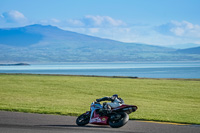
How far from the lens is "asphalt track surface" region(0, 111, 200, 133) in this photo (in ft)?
39.2

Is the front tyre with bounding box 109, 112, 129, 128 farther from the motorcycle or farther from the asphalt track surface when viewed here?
the asphalt track surface

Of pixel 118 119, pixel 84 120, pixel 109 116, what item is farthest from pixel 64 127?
pixel 118 119

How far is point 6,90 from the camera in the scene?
30703 mm

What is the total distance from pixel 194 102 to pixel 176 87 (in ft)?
27.8

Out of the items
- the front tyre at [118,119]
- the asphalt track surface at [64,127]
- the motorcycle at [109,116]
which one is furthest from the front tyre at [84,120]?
the front tyre at [118,119]

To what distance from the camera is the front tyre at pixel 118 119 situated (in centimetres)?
1206

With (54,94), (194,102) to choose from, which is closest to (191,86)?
(194,102)

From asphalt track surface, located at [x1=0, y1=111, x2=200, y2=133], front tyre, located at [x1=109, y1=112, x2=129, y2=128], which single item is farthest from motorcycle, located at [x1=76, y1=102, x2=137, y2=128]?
asphalt track surface, located at [x1=0, y1=111, x2=200, y2=133]

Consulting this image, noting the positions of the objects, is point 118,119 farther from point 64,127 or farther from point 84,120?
point 64,127

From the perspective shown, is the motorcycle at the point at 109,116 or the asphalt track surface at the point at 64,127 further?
the motorcycle at the point at 109,116

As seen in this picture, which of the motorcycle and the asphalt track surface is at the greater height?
the motorcycle

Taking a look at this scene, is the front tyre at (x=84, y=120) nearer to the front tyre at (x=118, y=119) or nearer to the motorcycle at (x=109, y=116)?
the motorcycle at (x=109, y=116)

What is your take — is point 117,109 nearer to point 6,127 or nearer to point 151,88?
point 6,127

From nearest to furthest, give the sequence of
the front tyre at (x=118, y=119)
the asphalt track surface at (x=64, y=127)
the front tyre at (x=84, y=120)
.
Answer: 1. the asphalt track surface at (x=64, y=127)
2. the front tyre at (x=118, y=119)
3. the front tyre at (x=84, y=120)
